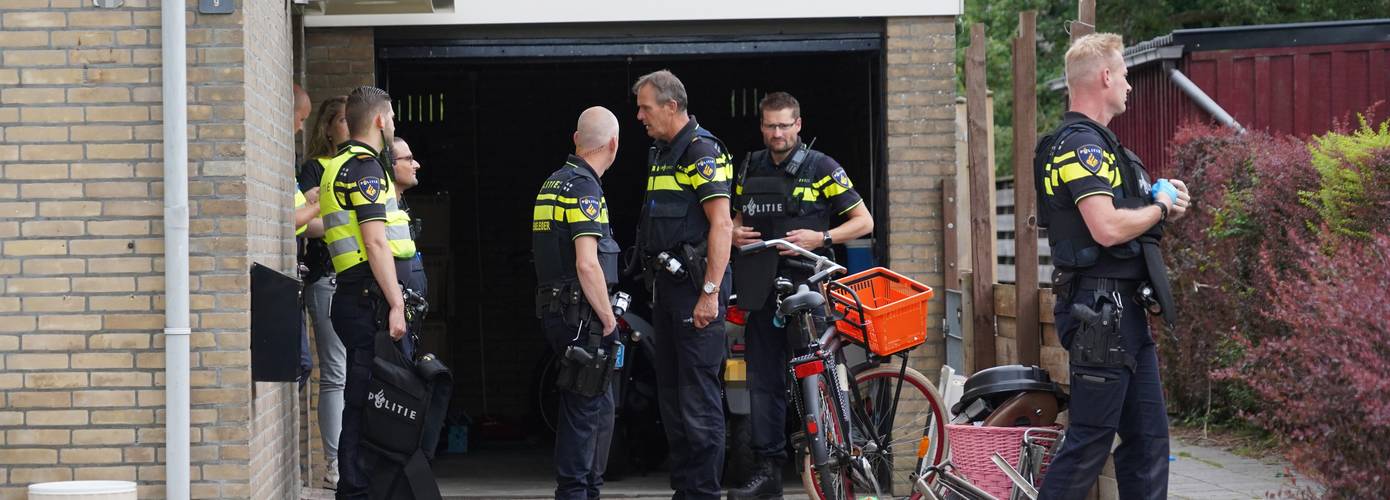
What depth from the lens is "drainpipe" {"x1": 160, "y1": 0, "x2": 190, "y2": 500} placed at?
5453 mm

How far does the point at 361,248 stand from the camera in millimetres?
6020

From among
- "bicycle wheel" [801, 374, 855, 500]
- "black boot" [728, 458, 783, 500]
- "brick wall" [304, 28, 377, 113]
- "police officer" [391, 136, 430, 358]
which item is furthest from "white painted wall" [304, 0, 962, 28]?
"black boot" [728, 458, 783, 500]

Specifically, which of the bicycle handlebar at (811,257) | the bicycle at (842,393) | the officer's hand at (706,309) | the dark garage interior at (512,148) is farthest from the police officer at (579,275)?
the dark garage interior at (512,148)

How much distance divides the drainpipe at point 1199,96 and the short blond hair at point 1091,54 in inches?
307

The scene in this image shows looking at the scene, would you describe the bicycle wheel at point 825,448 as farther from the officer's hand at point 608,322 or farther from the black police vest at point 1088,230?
the black police vest at point 1088,230

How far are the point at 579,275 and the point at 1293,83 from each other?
9.78 meters

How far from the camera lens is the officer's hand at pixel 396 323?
19.3ft

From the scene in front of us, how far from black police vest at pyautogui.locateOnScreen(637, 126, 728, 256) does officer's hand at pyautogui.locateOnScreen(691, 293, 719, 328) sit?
29 cm

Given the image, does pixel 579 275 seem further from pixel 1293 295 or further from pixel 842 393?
pixel 1293 295

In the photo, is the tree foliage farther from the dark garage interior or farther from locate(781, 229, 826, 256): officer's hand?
locate(781, 229, 826, 256): officer's hand

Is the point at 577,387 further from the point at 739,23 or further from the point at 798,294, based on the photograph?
the point at 739,23

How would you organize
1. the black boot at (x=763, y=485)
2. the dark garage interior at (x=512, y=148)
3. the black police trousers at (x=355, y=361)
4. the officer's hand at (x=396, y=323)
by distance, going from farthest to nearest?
the dark garage interior at (x=512, y=148), the black boot at (x=763, y=485), the black police trousers at (x=355, y=361), the officer's hand at (x=396, y=323)

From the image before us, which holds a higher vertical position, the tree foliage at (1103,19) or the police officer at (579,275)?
the tree foliage at (1103,19)

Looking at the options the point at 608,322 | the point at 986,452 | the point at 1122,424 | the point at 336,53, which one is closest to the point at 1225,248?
the point at 986,452
